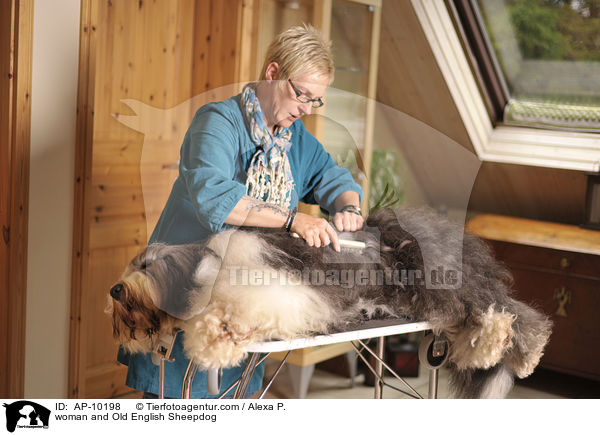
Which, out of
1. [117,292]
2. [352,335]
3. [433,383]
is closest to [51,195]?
[117,292]

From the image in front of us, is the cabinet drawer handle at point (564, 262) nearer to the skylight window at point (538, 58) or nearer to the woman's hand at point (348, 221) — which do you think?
the skylight window at point (538, 58)

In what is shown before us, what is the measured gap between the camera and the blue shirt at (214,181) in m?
1.10

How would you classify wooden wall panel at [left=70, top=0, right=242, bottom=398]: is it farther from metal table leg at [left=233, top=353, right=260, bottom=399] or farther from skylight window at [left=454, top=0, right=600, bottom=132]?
skylight window at [left=454, top=0, right=600, bottom=132]

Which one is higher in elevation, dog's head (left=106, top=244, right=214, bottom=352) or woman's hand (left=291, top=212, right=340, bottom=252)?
woman's hand (left=291, top=212, right=340, bottom=252)

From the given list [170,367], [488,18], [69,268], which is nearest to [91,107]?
[69,268]

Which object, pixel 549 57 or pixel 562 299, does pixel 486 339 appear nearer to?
pixel 562 299

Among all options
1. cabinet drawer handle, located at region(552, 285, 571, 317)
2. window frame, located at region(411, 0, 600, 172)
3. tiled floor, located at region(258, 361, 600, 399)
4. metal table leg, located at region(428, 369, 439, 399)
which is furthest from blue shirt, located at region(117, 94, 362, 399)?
cabinet drawer handle, located at region(552, 285, 571, 317)

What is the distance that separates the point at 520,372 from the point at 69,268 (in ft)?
3.90

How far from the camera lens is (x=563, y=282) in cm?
238

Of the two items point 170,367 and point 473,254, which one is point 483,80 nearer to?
point 473,254

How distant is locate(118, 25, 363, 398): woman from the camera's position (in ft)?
3.65

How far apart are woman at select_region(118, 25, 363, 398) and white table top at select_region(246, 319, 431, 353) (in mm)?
162

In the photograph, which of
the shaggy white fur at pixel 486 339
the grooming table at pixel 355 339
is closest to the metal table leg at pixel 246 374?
the grooming table at pixel 355 339

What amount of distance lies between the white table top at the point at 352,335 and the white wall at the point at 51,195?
2.98ft
